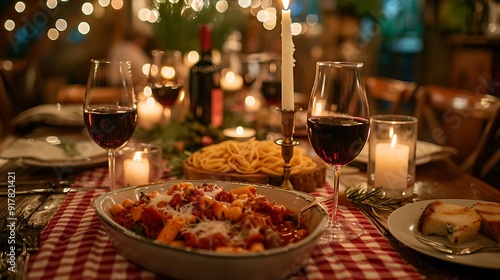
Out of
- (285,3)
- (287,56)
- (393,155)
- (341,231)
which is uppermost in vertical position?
(285,3)

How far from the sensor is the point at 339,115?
1.01m

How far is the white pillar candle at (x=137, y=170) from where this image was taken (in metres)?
1.30

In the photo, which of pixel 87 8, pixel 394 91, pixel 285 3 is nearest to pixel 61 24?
pixel 87 8

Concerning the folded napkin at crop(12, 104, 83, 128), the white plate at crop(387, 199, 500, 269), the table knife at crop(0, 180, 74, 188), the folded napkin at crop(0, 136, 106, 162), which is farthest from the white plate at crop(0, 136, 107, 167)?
the white plate at crop(387, 199, 500, 269)

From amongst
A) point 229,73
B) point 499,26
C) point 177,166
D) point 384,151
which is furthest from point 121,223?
point 499,26

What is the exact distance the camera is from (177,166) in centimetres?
142

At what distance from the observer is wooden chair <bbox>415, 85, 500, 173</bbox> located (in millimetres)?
1881

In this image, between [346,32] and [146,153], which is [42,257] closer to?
[146,153]

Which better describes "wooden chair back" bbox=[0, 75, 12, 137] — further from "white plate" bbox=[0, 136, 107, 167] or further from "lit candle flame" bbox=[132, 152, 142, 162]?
"lit candle flame" bbox=[132, 152, 142, 162]

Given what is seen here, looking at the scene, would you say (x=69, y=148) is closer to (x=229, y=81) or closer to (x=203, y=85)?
(x=203, y=85)

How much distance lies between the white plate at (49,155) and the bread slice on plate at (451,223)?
943 millimetres

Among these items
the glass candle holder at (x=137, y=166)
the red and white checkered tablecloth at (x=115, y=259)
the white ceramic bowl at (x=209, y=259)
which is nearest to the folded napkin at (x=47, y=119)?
the glass candle holder at (x=137, y=166)

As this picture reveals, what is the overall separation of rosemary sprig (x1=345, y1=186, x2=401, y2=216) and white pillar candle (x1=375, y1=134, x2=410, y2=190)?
0.06m

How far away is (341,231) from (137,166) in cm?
56
